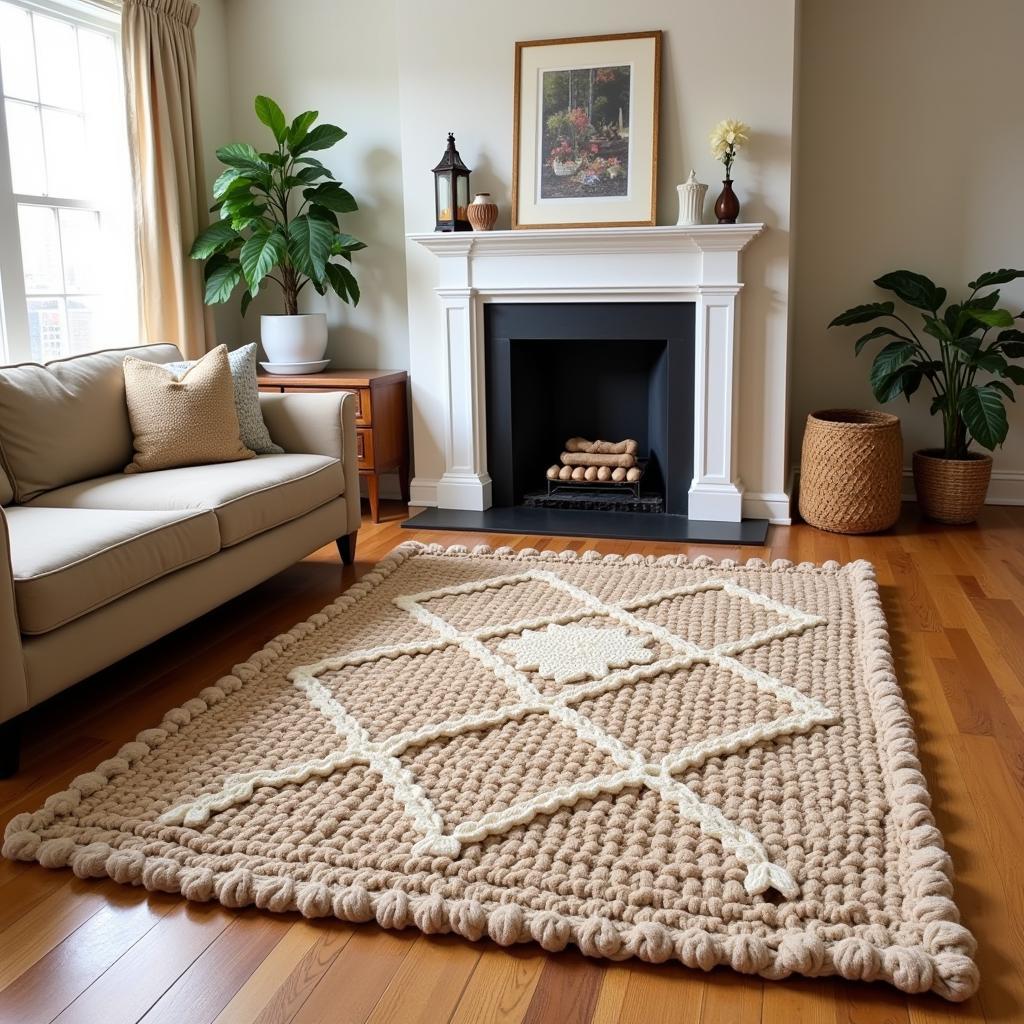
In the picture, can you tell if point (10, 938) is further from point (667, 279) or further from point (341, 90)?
point (341, 90)

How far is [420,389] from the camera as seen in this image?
456cm

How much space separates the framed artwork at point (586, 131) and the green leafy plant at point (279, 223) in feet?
2.67

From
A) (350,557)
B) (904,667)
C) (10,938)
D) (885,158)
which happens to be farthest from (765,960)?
(885,158)

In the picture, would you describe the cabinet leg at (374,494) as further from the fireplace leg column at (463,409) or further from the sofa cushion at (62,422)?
the sofa cushion at (62,422)

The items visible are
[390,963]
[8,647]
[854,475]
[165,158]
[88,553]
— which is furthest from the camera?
[165,158]

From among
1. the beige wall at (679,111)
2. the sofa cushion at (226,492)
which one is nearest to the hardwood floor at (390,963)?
the sofa cushion at (226,492)

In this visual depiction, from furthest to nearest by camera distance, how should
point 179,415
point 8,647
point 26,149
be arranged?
point 26,149 → point 179,415 → point 8,647

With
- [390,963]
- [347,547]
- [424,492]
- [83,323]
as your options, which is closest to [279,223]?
[83,323]

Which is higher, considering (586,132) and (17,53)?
(17,53)

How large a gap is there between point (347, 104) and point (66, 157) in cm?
126

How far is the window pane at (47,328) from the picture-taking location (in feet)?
12.9

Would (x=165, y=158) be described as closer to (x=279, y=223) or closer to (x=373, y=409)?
(x=279, y=223)

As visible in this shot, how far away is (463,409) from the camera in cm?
451

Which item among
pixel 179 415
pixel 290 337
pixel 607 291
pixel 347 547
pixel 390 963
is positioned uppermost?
pixel 607 291
